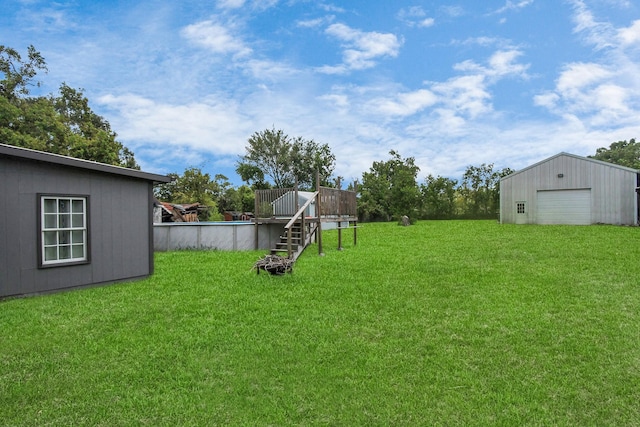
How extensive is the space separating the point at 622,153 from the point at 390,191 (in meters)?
24.1

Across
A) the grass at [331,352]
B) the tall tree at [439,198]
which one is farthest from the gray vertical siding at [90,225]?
the tall tree at [439,198]

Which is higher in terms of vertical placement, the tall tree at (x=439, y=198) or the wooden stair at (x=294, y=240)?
the tall tree at (x=439, y=198)

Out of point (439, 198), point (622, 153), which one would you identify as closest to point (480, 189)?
point (439, 198)

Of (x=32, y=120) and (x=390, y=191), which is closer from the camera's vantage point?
(x=32, y=120)

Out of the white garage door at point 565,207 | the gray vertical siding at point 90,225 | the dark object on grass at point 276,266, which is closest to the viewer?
the gray vertical siding at point 90,225

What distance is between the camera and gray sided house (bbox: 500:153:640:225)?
59.5 ft

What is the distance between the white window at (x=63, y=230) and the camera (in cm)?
644

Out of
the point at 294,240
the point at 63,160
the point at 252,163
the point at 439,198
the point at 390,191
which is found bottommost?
the point at 294,240

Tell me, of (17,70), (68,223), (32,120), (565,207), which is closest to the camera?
(68,223)

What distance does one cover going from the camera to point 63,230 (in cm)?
662

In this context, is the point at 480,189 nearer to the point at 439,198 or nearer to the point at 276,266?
the point at 439,198

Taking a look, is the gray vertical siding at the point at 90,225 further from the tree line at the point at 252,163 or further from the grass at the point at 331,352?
the tree line at the point at 252,163

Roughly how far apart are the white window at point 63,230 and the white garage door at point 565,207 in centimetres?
2044

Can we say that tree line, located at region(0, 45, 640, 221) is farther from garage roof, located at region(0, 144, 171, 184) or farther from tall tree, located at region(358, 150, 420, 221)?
garage roof, located at region(0, 144, 171, 184)
